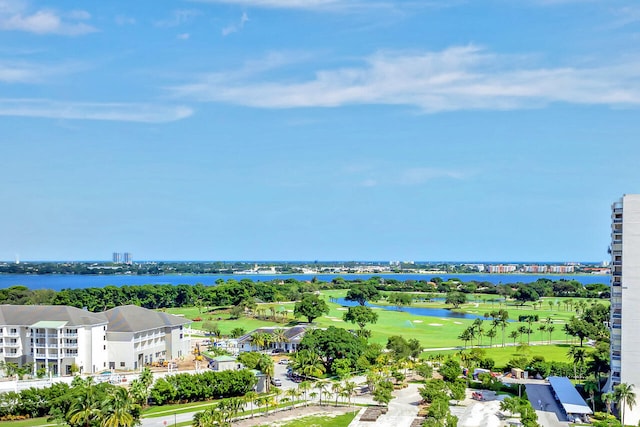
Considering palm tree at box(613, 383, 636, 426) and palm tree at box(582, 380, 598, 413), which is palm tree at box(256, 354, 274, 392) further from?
palm tree at box(613, 383, 636, 426)

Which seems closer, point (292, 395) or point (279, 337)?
point (292, 395)

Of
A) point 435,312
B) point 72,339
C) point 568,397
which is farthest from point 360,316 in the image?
point 568,397

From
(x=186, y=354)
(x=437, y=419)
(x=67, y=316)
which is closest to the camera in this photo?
(x=437, y=419)

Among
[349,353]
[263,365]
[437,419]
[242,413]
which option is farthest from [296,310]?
[437,419]

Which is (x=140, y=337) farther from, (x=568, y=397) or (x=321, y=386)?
(x=568, y=397)

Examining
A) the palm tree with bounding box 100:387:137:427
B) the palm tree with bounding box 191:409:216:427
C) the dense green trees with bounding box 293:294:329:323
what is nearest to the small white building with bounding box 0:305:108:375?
the palm tree with bounding box 191:409:216:427

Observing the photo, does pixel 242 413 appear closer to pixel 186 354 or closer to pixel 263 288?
pixel 186 354

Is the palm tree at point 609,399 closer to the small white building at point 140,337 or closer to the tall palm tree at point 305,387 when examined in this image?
the tall palm tree at point 305,387
